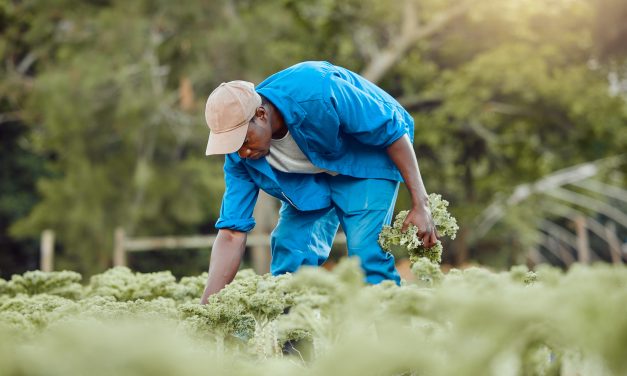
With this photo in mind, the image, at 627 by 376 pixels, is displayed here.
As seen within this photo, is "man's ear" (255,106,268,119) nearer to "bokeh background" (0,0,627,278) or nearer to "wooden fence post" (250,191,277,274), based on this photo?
"bokeh background" (0,0,627,278)

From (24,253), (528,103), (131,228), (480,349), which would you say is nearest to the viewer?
(480,349)

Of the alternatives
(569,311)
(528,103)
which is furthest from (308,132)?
(528,103)

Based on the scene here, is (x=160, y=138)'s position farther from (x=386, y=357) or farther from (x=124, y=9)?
(x=386, y=357)

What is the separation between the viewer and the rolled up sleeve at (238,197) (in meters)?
4.51

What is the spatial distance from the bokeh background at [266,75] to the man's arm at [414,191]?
14.9 metres

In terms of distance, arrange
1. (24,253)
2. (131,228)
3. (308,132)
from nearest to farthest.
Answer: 1. (308,132)
2. (131,228)
3. (24,253)

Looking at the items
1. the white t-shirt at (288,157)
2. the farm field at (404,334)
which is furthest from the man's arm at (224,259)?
the farm field at (404,334)

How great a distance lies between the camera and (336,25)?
21.7 meters

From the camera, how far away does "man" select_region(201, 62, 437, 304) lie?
419 cm

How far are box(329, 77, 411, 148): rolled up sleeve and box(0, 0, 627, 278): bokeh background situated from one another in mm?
14956

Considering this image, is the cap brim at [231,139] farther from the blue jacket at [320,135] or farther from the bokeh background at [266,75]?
the bokeh background at [266,75]

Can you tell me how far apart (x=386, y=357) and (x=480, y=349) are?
173 mm

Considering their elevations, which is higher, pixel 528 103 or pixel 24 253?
pixel 528 103

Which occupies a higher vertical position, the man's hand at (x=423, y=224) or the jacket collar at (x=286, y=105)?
the jacket collar at (x=286, y=105)
